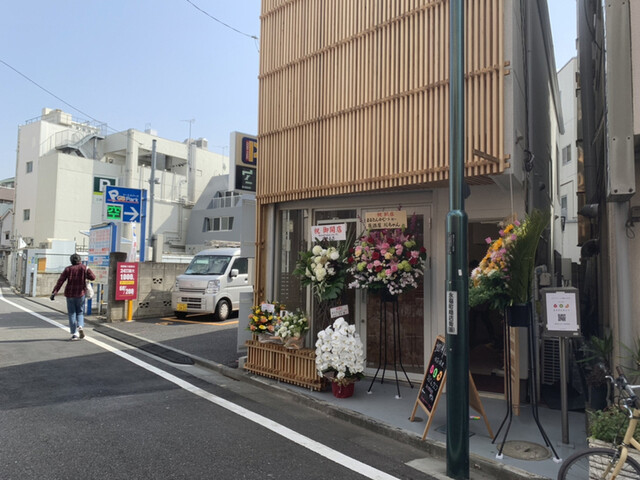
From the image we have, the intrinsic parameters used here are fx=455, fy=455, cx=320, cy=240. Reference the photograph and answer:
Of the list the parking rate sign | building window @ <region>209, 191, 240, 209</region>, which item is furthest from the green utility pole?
building window @ <region>209, 191, 240, 209</region>

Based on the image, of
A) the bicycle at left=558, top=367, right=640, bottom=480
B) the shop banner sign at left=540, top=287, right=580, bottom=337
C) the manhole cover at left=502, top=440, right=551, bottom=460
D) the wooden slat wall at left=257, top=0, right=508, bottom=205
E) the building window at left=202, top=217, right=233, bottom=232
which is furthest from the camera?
the building window at left=202, top=217, right=233, bottom=232

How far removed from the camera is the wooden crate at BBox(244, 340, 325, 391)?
6.48m

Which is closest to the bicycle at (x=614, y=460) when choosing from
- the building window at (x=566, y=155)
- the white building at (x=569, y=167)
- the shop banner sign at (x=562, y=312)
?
the shop banner sign at (x=562, y=312)

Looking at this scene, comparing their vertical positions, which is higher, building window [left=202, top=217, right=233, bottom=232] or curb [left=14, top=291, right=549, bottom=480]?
building window [left=202, top=217, right=233, bottom=232]

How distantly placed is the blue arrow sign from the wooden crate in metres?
9.34

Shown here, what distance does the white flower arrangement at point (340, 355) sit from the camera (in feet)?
19.6

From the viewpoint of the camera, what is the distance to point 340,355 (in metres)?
5.99

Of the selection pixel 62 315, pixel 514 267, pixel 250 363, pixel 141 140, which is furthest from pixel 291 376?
pixel 141 140

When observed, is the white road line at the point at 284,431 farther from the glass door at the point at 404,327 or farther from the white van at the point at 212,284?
the white van at the point at 212,284

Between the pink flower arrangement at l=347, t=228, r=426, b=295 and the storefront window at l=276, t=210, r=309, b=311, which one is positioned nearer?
the pink flower arrangement at l=347, t=228, r=426, b=295

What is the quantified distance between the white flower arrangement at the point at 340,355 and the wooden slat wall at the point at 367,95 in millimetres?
2233

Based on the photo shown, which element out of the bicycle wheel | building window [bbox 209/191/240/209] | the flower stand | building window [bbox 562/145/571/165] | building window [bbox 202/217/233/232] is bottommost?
the flower stand

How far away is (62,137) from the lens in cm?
4094

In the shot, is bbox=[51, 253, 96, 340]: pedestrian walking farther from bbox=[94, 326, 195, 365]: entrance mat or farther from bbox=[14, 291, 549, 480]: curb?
bbox=[14, 291, 549, 480]: curb
